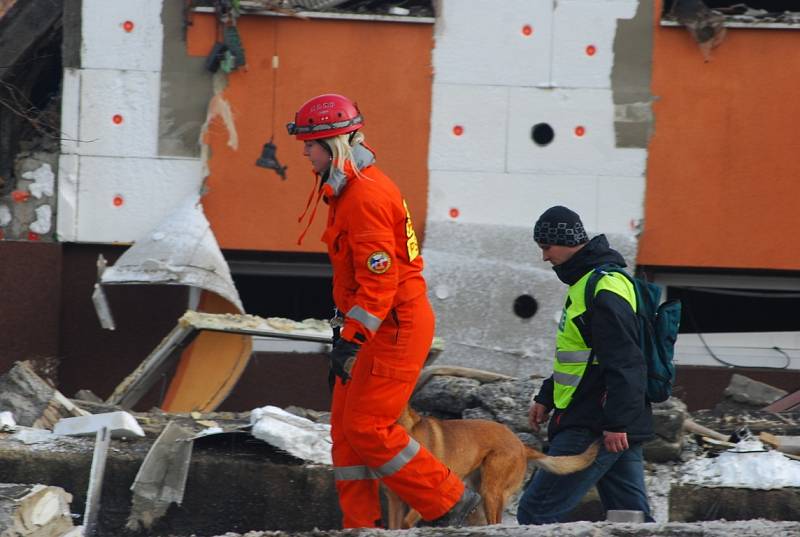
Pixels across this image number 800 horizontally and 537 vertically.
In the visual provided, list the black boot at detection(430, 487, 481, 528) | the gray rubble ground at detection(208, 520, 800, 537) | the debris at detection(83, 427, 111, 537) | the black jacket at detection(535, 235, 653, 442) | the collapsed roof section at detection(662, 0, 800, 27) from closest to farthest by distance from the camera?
the gray rubble ground at detection(208, 520, 800, 537) → the black jacket at detection(535, 235, 653, 442) → the black boot at detection(430, 487, 481, 528) → the debris at detection(83, 427, 111, 537) → the collapsed roof section at detection(662, 0, 800, 27)

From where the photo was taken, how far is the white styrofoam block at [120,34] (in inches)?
358

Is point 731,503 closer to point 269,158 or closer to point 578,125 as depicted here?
point 578,125

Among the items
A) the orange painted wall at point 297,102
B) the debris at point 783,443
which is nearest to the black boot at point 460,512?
the debris at point 783,443

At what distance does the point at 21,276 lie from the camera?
9055mm

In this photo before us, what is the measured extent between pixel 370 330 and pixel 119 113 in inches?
184

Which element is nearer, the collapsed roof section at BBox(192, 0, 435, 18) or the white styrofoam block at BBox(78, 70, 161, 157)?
the collapsed roof section at BBox(192, 0, 435, 18)

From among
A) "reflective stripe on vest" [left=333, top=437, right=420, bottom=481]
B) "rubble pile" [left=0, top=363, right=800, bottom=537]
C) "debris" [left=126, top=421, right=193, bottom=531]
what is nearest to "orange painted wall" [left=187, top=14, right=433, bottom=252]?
"rubble pile" [left=0, top=363, right=800, bottom=537]

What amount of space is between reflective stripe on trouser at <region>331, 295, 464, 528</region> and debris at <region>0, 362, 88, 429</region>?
7.36 ft

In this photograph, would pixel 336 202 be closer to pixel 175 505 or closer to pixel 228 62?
pixel 175 505

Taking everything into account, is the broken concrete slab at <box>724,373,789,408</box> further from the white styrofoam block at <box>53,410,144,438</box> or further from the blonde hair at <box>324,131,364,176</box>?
the blonde hair at <box>324,131,364,176</box>

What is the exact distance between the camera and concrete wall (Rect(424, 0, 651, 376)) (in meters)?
9.14

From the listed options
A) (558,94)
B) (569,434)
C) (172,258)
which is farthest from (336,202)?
(558,94)

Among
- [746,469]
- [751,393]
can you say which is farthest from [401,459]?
[751,393]

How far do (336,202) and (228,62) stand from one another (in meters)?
3.99
